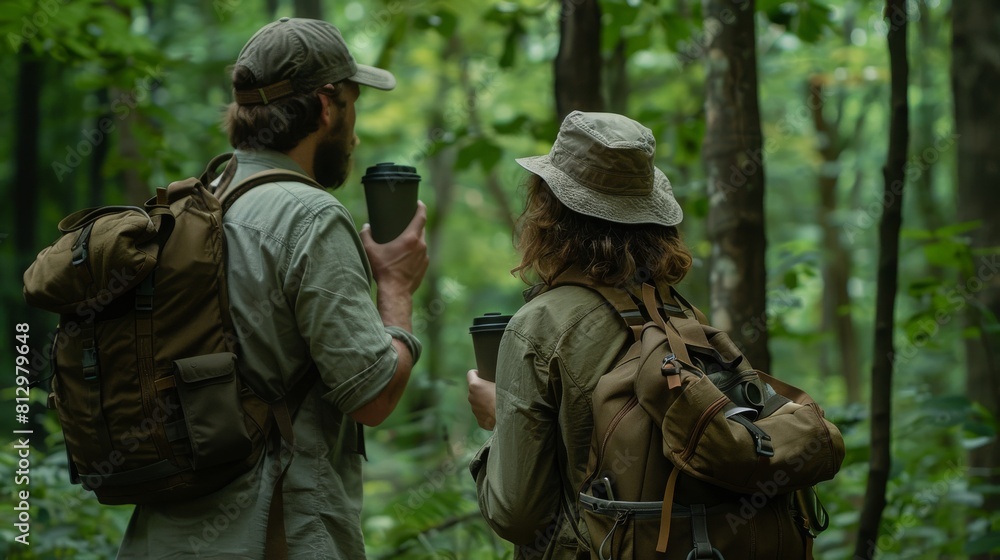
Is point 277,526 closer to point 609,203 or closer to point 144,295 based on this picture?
point 144,295

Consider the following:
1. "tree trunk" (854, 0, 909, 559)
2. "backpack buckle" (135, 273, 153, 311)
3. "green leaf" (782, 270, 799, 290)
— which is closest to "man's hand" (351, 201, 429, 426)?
"backpack buckle" (135, 273, 153, 311)

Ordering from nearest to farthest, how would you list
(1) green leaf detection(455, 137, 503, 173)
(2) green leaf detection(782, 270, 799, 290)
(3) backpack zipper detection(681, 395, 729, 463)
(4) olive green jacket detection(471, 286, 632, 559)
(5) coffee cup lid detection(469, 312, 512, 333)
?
(3) backpack zipper detection(681, 395, 729, 463) → (4) olive green jacket detection(471, 286, 632, 559) → (5) coffee cup lid detection(469, 312, 512, 333) → (2) green leaf detection(782, 270, 799, 290) → (1) green leaf detection(455, 137, 503, 173)

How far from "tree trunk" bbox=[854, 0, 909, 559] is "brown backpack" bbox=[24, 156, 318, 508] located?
2.51 meters

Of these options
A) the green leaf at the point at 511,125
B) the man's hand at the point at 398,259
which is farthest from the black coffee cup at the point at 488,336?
the green leaf at the point at 511,125

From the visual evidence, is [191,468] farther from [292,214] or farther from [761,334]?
[761,334]

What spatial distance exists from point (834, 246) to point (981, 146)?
6804 mm

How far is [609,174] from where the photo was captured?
2.18 meters

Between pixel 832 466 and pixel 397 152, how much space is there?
12875mm

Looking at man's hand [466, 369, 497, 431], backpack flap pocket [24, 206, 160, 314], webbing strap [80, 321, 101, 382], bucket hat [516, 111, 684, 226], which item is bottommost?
man's hand [466, 369, 497, 431]

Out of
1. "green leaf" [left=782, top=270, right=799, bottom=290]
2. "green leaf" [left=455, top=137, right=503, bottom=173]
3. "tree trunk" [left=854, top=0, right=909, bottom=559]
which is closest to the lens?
"tree trunk" [left=854, top=0, right=909, bottom=559]

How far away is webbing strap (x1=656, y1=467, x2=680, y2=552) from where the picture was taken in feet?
6.08

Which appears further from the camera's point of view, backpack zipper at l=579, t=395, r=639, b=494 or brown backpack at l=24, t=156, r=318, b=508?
brown backpack at l=24, t=156, r=318, b=508

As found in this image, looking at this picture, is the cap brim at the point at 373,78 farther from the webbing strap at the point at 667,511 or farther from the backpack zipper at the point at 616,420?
the webbing strap at the point at 667,511

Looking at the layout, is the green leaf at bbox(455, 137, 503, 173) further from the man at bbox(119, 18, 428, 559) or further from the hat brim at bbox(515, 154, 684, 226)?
the hat brim at bbox(515, 154, 684, 226)
